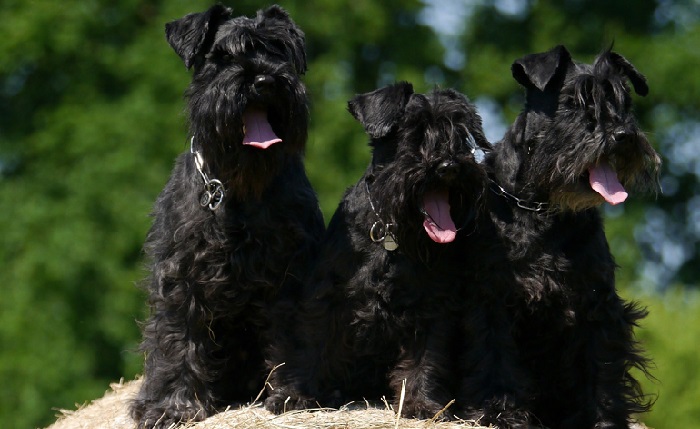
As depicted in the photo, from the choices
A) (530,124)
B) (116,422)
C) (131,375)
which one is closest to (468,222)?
(530,124)

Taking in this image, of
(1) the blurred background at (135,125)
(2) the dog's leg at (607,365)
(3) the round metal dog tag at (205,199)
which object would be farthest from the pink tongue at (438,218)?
(1) the blurred background at (135,125)

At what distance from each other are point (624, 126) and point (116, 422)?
3900 mm

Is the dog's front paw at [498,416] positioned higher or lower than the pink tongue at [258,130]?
lower

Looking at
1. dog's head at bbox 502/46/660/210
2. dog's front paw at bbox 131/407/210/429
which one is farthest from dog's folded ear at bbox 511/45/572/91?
dog's front paw at bbox 131/407/210/429

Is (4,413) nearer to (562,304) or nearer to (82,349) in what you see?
(82,349)

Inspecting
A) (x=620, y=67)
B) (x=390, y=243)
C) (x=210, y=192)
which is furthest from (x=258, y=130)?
(x=620, y=67)

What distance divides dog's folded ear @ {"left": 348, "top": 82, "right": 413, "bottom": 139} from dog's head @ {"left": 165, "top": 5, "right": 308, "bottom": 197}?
386mm

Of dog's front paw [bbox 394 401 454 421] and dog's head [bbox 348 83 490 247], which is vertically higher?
dog's head [bbox 348 83 490 247]

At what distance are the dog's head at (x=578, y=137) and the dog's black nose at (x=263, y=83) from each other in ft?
4.92

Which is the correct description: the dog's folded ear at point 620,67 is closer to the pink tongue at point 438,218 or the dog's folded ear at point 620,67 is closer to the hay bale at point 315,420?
the pink tongue at point 438,218

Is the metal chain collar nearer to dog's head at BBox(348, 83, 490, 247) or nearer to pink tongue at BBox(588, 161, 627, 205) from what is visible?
dog's head at BBox(348, 83, 490, 247)

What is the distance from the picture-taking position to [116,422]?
713cm

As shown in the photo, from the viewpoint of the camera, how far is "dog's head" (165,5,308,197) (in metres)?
6.24

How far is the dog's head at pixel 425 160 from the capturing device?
19.8ft
